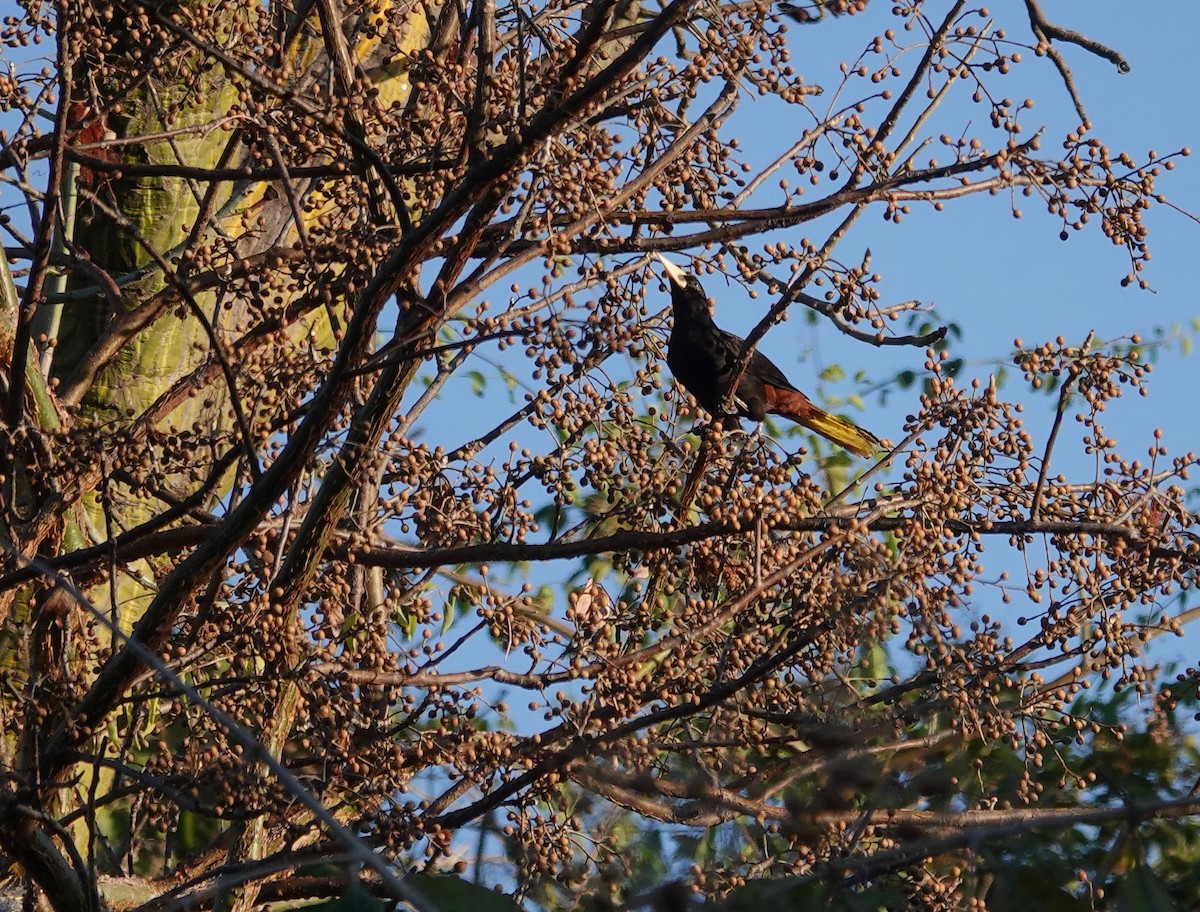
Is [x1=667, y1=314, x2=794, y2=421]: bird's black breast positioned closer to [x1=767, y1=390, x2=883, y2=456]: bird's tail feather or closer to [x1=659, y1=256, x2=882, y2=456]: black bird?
[x1=659, y1=256, x2=882, y2=456]: black bird

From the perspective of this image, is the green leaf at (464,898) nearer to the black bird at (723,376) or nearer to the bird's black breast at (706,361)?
the black bird at (723,376)

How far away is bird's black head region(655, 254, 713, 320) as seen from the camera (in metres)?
5.38

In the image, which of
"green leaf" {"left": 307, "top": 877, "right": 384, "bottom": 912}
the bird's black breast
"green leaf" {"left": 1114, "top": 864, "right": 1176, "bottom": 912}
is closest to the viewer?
"green leaf" {"left": 1114, "top": 864, "right": 1176, "bottom": 912}

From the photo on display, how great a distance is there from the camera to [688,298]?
5527 millimetres

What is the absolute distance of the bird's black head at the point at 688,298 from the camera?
538cm

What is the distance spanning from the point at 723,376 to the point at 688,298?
735 millimetres

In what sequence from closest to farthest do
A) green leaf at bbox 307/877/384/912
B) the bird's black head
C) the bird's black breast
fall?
1. green leaf at bbox 307/877/384/912
2. the bird's black breast
3. the bird's black head

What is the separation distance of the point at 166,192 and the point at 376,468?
5.81 ft

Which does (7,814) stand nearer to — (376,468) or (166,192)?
(376,468)

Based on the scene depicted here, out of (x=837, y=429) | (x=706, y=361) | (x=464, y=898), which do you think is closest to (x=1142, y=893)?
(x=464, y=898)

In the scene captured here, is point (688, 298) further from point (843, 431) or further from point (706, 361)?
point (843, 431)

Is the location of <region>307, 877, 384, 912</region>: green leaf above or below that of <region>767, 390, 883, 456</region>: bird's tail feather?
below

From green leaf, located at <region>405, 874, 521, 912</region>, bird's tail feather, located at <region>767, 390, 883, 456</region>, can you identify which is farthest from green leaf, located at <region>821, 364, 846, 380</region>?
green leaf, located at <region>405, 874, 521, 912</region>

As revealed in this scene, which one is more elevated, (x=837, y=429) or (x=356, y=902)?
(x=837, y=429)
